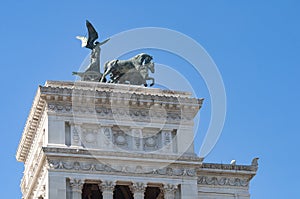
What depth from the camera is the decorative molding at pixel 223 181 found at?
6438 cm

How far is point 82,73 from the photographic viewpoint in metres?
65.1

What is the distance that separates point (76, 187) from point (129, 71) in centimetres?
977

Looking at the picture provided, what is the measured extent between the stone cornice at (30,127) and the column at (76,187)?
18.6ft

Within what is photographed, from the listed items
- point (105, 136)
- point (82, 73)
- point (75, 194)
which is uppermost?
point (82, 73)

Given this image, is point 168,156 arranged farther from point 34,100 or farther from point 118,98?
point 34,100

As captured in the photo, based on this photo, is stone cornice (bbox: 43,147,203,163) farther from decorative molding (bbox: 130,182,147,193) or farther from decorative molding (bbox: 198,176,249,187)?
decorative molding (bbox: 198,176,249,187)

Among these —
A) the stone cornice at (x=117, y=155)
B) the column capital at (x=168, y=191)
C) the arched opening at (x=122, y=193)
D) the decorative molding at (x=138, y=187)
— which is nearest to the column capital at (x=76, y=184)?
the stone cornice at (x=117, y=155)

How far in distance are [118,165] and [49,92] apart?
20.8 ft

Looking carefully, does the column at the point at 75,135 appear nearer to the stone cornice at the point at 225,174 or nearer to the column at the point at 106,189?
the column at the point at 106,189

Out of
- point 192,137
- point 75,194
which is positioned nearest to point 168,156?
point 192,137

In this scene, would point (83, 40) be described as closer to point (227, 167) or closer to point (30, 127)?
point (30, 127)

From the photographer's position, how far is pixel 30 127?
2598 inches

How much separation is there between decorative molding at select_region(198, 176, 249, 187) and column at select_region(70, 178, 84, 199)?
8.63 m

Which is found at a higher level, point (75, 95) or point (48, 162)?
point (75, 95)
